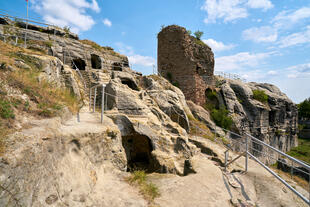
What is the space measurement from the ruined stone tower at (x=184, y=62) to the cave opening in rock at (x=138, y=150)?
1361 centimetres

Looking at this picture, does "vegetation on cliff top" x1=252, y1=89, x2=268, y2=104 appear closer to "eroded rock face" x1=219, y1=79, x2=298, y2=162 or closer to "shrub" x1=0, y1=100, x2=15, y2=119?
"eroded rock face" x1=219, y1=79, x2=298, y2=162

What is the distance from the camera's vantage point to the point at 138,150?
7.48 m

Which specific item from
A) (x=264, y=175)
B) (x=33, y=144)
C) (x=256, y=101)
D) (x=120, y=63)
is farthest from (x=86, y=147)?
(x=256, y=101)

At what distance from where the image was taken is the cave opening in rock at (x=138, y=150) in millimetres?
7008

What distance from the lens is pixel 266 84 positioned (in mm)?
35156

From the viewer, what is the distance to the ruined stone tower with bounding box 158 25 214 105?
20.2 m

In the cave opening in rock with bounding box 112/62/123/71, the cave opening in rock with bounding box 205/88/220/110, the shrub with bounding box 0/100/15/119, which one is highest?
the cave opening in rock with bounding box 112/62/123/71

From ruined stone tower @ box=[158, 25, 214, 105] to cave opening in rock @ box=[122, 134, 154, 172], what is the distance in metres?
13.6

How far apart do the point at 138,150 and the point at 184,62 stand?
15349 mm

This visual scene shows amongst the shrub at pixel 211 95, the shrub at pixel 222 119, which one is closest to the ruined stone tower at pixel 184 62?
the shrub at pixel 211 95

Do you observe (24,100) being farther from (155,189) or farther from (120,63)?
(120,63)

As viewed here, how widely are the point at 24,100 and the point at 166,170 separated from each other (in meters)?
4.87

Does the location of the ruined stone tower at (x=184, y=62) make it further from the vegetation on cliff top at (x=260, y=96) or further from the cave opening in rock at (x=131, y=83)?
the cave opening in rock at (x=131, y=83)

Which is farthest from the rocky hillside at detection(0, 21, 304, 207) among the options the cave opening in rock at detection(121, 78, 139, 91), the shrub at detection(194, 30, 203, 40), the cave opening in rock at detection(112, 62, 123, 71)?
the shrub at detection(194, 30, 203, 40)
